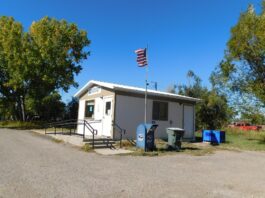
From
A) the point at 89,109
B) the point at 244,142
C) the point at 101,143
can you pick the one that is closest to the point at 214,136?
the point at 244,142

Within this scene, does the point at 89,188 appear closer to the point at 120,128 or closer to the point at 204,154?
the point at 204,154

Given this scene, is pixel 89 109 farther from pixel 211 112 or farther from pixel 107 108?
pixel 211 112

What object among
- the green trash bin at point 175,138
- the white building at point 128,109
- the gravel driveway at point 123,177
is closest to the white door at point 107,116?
the white building at point 128,109

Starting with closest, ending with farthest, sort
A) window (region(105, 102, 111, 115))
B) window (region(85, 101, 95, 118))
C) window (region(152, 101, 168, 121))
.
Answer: window (region(105, 102, 111, 115)) < window (region(152, 101, 168, 121)) < window (region(85, 101, 95, 118))

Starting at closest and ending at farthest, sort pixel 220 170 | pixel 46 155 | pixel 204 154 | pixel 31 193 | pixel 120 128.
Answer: pixel 31 193, pixel 220 170, pixel 46 155, pixel 204 154, pixel 120 128

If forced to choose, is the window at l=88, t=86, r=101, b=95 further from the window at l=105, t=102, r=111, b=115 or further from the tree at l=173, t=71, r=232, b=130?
the tree at l=173, t=71, r=232, b=130

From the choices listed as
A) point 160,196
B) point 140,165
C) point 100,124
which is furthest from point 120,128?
point 160,196

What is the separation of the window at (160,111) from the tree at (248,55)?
6936mm

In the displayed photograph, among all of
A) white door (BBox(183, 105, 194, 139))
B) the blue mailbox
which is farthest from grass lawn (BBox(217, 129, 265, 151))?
the blue mailbox

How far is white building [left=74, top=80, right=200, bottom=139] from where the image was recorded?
16.6 metres

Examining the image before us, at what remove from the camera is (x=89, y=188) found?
20.9ft

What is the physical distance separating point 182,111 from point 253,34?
25.4 feet

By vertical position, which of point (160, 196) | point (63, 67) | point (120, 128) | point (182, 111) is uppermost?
point (63, 67)

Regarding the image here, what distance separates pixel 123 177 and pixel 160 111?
11.4 metres
